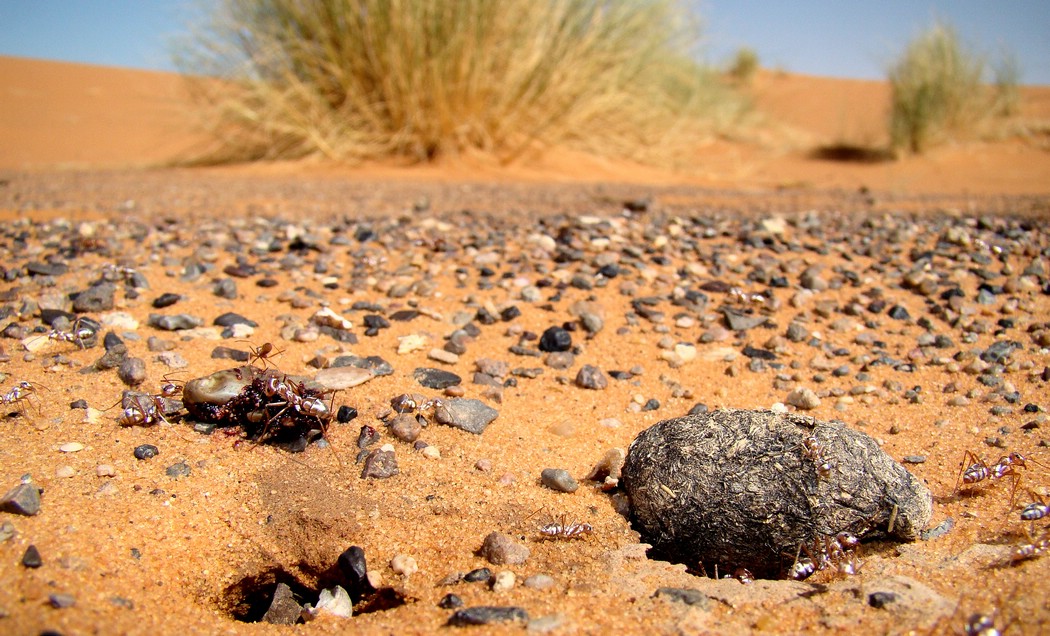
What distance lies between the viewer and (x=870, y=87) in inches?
938

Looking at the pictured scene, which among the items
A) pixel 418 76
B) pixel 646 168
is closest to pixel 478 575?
pixel 418 76

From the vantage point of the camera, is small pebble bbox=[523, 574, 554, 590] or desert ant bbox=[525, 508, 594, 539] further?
desert ant bbox=[525, 508, 594, 539]

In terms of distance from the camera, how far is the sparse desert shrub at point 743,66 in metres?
20.8

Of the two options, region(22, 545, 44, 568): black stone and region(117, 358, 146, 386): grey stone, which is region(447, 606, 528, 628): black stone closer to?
region(22, 545, 44, 568): black stone

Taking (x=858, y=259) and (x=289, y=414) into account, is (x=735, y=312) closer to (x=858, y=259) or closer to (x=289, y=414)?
(x=858, y=259)

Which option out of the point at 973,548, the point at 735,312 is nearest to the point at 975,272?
the point at 735,312

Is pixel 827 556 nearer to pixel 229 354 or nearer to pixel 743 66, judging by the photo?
pixel 229 354

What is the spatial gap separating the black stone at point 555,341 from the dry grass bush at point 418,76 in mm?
4911

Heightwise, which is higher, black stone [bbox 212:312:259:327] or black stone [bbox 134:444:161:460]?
black stone [bbox 212:312:259:327]

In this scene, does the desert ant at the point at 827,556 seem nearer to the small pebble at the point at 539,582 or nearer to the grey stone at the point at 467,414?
the small pebble at the point at 539,582

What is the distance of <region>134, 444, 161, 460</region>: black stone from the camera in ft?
6.75

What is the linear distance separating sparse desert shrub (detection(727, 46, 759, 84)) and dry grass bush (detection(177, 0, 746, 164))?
13.3 metres

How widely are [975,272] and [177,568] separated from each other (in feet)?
11.9

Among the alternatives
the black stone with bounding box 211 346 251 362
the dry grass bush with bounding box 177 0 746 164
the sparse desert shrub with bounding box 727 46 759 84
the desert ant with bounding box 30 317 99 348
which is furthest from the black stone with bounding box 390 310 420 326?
the sparse desert shrub with bounding box 727 46 759 84
